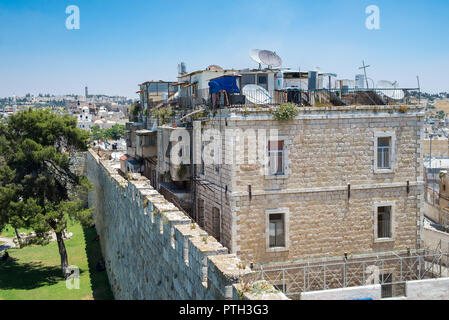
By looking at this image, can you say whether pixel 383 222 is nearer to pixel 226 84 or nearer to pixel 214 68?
pixel 226 84

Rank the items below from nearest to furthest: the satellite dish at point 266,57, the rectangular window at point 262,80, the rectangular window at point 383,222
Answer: the rectangular window at point 383,222, the satellite dish at point 266,57, the rectangular window at point 262,80

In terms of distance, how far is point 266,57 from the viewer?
53.7 feet

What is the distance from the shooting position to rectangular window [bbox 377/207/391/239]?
14.8 metres

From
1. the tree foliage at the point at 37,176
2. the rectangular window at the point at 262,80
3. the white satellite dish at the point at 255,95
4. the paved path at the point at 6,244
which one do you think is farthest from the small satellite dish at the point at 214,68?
the paved path at the point at 6,244

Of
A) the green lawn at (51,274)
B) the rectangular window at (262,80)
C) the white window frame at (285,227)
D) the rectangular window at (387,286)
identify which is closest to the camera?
the rectangular window at (387,286)

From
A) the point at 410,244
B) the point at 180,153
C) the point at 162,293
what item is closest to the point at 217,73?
the point at 180,153

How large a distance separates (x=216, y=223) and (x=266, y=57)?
6.07 meters

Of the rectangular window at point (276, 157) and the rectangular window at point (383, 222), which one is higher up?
the rectangular window at point (276, 157)

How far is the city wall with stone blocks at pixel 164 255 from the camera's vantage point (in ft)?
21.1

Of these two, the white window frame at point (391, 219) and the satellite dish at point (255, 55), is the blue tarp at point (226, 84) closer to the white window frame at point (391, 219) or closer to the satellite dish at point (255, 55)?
the satellite dish at point (255, 55)

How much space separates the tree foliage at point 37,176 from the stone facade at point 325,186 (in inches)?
401

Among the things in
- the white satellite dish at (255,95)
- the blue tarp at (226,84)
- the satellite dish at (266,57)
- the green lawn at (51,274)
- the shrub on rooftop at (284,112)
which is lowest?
the green lawn at (51,274)

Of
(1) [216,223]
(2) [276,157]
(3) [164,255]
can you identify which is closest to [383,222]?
(2) [276,157]

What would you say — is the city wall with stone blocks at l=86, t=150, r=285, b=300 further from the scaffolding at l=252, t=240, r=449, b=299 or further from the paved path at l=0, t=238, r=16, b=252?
the paved path at l=0, t=238, r=16, b=252
